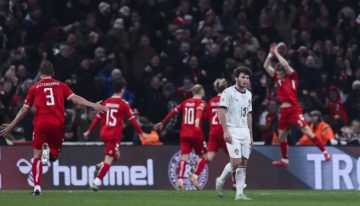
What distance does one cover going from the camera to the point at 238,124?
19438mm

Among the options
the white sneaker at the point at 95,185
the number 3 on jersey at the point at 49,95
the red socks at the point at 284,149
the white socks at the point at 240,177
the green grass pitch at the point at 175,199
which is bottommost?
the green grass pitch at the point at 175,199

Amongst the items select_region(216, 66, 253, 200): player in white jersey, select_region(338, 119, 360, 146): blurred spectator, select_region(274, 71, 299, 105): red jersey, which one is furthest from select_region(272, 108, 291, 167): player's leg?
select_region(216, 66, 253, 200): player in white jersey

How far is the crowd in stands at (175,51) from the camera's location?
90.4 feet

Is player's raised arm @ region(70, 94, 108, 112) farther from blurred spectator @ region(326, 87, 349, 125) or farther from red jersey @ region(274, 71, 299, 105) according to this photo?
blurred spectator @ region(326, 87, 349, 125)

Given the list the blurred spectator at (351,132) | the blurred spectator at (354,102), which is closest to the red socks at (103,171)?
the blurred spectator at (351,132)

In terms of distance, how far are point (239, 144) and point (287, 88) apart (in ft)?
19.0

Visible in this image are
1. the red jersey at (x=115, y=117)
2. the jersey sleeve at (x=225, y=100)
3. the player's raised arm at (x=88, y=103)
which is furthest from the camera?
the red jersey at (x=115, y=117)

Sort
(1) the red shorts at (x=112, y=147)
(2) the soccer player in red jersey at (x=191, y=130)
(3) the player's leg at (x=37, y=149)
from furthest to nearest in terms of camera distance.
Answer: (2) the soccer player in red jersey at (x=191, y=130) < (1) the red shorts at (x=112, y=147) < (3) the player's leg at (x=37, y=149)

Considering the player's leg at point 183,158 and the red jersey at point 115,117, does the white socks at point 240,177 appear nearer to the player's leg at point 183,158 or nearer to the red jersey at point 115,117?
the red jersey at point 115,117

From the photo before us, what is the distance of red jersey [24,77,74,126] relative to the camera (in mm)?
20016

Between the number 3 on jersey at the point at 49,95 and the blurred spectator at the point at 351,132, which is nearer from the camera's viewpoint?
the number 3 on jersey at the point at 49,95

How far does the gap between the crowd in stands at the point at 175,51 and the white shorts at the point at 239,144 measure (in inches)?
269

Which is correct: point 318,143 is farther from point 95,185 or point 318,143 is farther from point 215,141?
point 95,185

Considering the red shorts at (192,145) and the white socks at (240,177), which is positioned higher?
the red shorts at (192,145)
